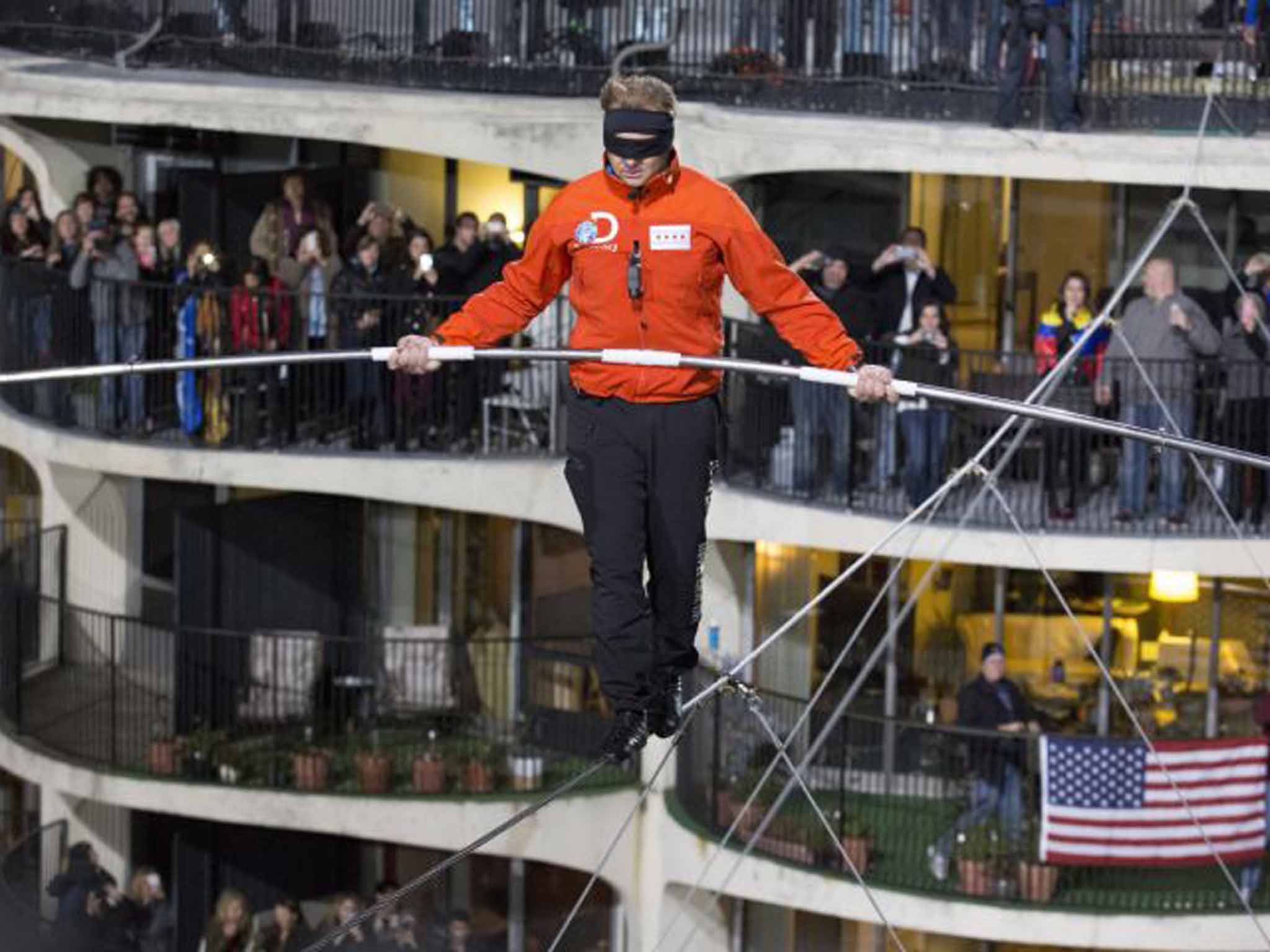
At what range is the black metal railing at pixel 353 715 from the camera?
147 feet

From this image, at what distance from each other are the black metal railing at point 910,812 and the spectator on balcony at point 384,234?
5.00m

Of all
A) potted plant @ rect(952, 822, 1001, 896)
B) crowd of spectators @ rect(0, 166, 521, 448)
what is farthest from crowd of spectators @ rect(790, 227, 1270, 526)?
crowd of spectators @ rect(0, 166, 521, 448)

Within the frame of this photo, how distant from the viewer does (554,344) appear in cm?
4353

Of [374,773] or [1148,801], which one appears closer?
[1148,801]

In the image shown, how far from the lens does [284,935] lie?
43781 mm

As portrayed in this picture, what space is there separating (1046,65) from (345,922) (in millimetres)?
9519

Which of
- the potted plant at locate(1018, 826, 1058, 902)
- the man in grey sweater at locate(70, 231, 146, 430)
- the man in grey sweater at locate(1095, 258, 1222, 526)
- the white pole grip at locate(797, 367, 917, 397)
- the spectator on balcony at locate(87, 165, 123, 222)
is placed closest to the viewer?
the white pole grip at locate(797, 367, 917, 397)

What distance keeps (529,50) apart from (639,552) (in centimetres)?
1941

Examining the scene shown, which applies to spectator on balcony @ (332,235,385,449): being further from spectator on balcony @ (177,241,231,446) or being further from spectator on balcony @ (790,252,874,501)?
spectator on balcony @ (790,252,874,501)

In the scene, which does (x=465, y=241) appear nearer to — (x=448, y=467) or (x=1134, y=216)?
(x=448, y=467)

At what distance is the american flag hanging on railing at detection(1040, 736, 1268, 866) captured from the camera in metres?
40.6

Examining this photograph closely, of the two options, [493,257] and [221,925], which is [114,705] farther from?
[493,257]

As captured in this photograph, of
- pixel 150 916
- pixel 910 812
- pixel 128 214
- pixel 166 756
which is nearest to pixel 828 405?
pixel 910 812

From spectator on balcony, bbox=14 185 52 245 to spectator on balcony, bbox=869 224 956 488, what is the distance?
910 cm
